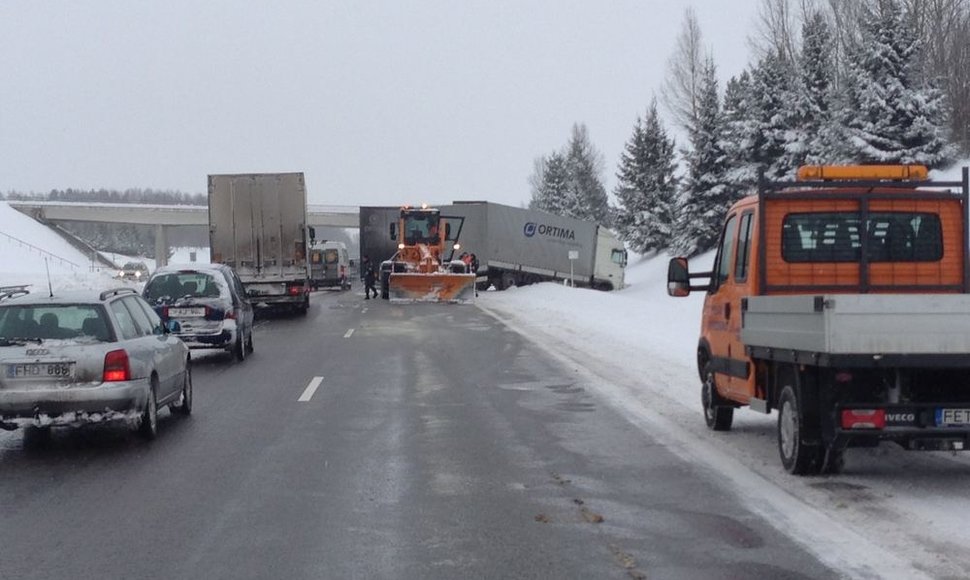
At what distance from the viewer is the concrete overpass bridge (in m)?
96.5

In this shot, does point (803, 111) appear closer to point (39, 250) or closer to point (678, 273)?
point (678, 273)

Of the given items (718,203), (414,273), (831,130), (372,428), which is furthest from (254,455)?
(718,203)

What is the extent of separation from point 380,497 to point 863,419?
3547 mm

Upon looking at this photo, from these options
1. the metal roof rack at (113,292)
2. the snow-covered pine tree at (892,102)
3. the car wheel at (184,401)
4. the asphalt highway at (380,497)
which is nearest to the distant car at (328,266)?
the snow-covered pine tree at (892,102)

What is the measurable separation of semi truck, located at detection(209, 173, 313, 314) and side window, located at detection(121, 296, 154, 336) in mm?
19827

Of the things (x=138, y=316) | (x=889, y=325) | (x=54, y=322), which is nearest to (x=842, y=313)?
(x=889, y=325)

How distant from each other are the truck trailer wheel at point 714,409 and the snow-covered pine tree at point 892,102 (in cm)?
3180

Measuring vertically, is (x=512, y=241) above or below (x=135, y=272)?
above

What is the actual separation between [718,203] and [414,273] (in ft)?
70.4

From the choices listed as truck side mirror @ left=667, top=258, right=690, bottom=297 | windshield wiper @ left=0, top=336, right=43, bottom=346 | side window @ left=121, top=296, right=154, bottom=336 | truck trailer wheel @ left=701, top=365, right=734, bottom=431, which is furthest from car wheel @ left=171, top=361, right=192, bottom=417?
truck trailer wheel @ left=701, top=365, right=734, bottom=431

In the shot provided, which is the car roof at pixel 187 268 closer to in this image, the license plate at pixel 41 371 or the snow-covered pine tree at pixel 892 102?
the license plate at pixel 41 371

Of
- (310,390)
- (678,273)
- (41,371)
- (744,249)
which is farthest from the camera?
(310,390)

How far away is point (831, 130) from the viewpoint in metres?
44.3

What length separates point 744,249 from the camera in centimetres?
966
